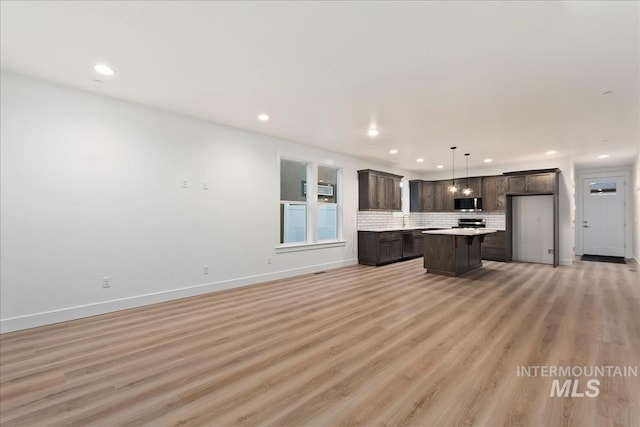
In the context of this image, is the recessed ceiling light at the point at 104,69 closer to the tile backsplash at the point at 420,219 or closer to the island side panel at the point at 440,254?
the tile backsplash at the point at 420,219

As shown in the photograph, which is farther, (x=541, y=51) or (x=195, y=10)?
(x=541, y=51)

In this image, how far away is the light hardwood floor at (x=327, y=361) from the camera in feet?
6.20

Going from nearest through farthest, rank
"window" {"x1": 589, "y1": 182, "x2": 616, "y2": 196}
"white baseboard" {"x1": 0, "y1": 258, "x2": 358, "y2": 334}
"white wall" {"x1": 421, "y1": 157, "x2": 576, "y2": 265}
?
"white baseboard" {"x1": 0, "y1": 258, "x2": 358, "y2": 334}, "white wall" {"x1": 421, "y1": 157, "x2": 576, "y2": 265}, "window" {"x1": 589, "y1": 182, "x2": 616, "y2": 196}

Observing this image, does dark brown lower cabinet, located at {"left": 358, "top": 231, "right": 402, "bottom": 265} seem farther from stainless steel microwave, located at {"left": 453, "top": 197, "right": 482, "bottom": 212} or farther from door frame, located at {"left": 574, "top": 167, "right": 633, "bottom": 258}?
door frame, located at {"left": 574, "top": 167, "right": 633, "bottom": 258}

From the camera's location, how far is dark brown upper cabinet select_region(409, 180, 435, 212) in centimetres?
983

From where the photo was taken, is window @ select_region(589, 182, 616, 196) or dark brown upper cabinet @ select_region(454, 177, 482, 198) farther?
window @ select_region(589, 182, 616, 196)

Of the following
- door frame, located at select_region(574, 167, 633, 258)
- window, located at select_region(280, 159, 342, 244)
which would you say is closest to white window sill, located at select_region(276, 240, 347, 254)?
window, located at select_region(280, 159, 342, 244)

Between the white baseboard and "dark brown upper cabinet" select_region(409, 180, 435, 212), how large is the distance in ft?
18.8

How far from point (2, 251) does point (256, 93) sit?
328 cm

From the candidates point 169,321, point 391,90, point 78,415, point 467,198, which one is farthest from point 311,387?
point 467,198

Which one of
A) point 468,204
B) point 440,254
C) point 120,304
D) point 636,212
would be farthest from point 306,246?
point 636,212

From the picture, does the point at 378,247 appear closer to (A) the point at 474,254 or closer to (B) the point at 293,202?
(A) the point at 474,254

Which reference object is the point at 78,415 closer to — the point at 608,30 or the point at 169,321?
the point at 169,321

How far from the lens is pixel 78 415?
1.87 m
